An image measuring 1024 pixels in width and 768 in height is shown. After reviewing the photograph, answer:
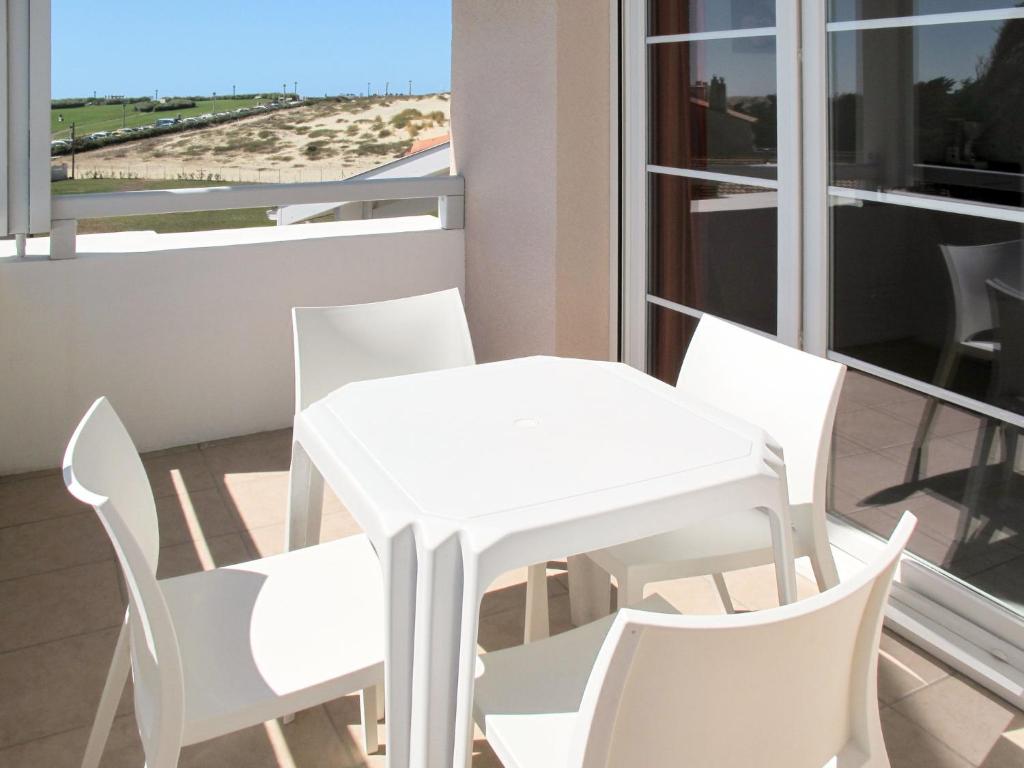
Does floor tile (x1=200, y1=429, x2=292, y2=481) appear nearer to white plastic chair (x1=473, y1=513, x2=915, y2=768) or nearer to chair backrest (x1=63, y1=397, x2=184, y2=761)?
chair backrest (x1=63, y1=397, x2=184, y2=761)

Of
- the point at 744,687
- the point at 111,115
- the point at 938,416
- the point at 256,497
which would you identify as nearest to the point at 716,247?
the point at 938,416

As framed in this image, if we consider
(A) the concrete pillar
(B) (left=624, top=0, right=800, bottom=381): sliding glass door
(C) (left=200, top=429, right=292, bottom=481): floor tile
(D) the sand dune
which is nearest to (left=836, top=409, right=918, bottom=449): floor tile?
(B) (left=624, top=0, right=800, bottom=381): sliding glass door

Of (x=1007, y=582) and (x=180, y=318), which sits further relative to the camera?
(x=180, y=318)

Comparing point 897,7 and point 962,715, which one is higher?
Answer: point 897,7

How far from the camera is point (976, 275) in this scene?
2.30m

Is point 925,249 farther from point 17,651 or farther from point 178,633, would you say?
point 17,651

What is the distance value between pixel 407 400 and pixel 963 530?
1427 mm

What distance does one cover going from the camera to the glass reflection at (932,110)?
2139mm

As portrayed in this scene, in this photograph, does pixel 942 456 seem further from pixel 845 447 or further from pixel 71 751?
pixel 71 751

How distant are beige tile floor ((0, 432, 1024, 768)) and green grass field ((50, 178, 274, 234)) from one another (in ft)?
3.23

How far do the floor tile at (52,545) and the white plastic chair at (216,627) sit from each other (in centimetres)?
138

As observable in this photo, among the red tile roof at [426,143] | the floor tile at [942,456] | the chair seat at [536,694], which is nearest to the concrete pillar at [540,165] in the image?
the red tile roof at [426,143]

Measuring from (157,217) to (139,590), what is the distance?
3.12 metres

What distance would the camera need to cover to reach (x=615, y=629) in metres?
1.10
